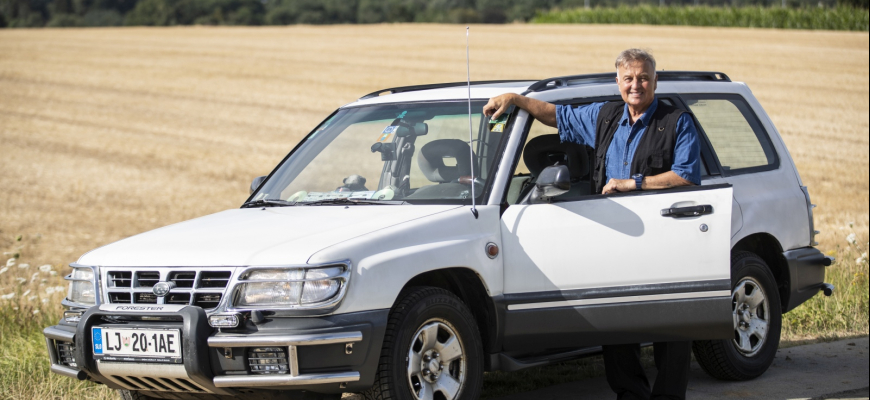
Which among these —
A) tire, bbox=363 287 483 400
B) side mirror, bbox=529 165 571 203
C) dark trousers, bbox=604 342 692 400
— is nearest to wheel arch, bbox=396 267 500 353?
tire, bbox=363 287 483 400

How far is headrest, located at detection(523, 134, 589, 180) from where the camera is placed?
235 inches

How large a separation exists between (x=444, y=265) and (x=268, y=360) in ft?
3.27

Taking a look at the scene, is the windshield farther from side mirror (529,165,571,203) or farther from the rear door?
the rear door

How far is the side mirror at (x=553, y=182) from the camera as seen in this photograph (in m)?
5.16

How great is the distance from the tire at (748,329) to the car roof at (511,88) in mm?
1226

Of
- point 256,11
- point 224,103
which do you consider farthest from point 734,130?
point 256,11

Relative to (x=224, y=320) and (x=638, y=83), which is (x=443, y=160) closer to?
(x=638, y=83)

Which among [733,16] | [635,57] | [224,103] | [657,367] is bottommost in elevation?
[224,103]

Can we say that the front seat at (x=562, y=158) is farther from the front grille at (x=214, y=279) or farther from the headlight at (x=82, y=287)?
the headlight at (x=82, y=287)

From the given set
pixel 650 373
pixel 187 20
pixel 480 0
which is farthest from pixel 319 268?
pixel 480 0

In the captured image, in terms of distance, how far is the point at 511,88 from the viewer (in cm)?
597

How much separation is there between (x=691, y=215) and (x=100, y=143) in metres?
19.0

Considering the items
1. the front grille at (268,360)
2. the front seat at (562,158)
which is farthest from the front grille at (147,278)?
the front seat at (562,158)

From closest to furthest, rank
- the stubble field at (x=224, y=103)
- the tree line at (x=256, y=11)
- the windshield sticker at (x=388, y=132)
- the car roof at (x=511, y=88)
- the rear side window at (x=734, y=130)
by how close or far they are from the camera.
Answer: the car roof at (x=511, y=88)
the windshield sticker at (x=388, y=132)
the rear side window at (x=734, y=130)
the stubble field at (x=224, y=103)
the tree line at (x=256, y=11)
